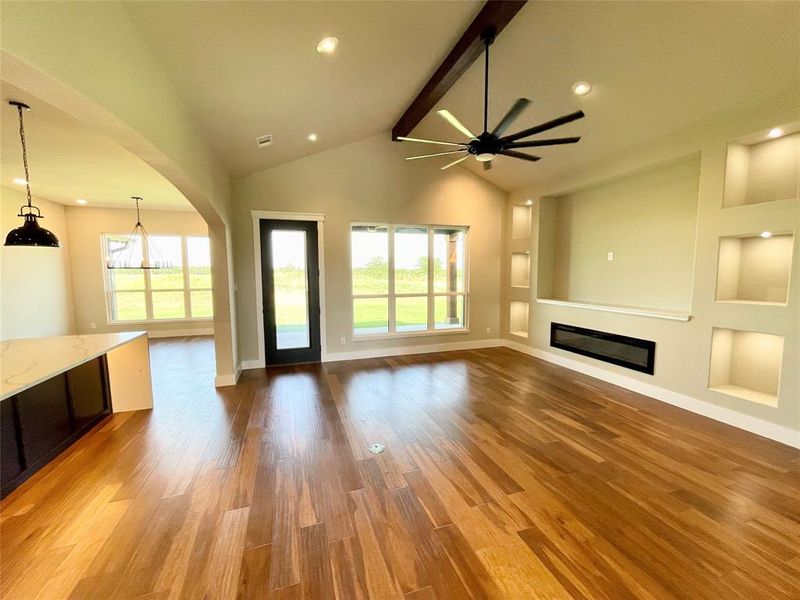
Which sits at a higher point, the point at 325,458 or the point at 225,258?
the point at 225,258

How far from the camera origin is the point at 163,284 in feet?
24.5

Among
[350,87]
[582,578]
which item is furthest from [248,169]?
[582,578]

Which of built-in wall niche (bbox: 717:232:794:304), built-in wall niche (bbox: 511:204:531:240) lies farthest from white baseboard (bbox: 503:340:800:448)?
built-in wall niche (bbox: 511:204:531:240)

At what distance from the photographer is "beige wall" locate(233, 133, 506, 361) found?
196 inches

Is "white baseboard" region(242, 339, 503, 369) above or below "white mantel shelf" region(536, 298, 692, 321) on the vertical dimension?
below

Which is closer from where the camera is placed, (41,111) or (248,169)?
(41,111)

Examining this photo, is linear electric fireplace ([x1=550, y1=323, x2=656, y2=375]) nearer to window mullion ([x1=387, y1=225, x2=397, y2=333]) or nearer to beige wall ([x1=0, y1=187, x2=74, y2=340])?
window mullion ([x1=387, y1=225, x2=397, y2=333])

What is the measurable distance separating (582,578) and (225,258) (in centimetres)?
459

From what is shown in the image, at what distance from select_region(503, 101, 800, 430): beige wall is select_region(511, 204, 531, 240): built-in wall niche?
1643mm

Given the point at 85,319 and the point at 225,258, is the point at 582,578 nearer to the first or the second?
the point at 225,258

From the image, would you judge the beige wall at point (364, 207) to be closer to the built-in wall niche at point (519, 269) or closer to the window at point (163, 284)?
the built-in wall niche at point (519, 269)

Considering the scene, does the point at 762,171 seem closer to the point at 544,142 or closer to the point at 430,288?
the point at 544,142

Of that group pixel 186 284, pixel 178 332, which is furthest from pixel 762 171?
pixel 178 332

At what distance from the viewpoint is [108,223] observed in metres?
6.93
